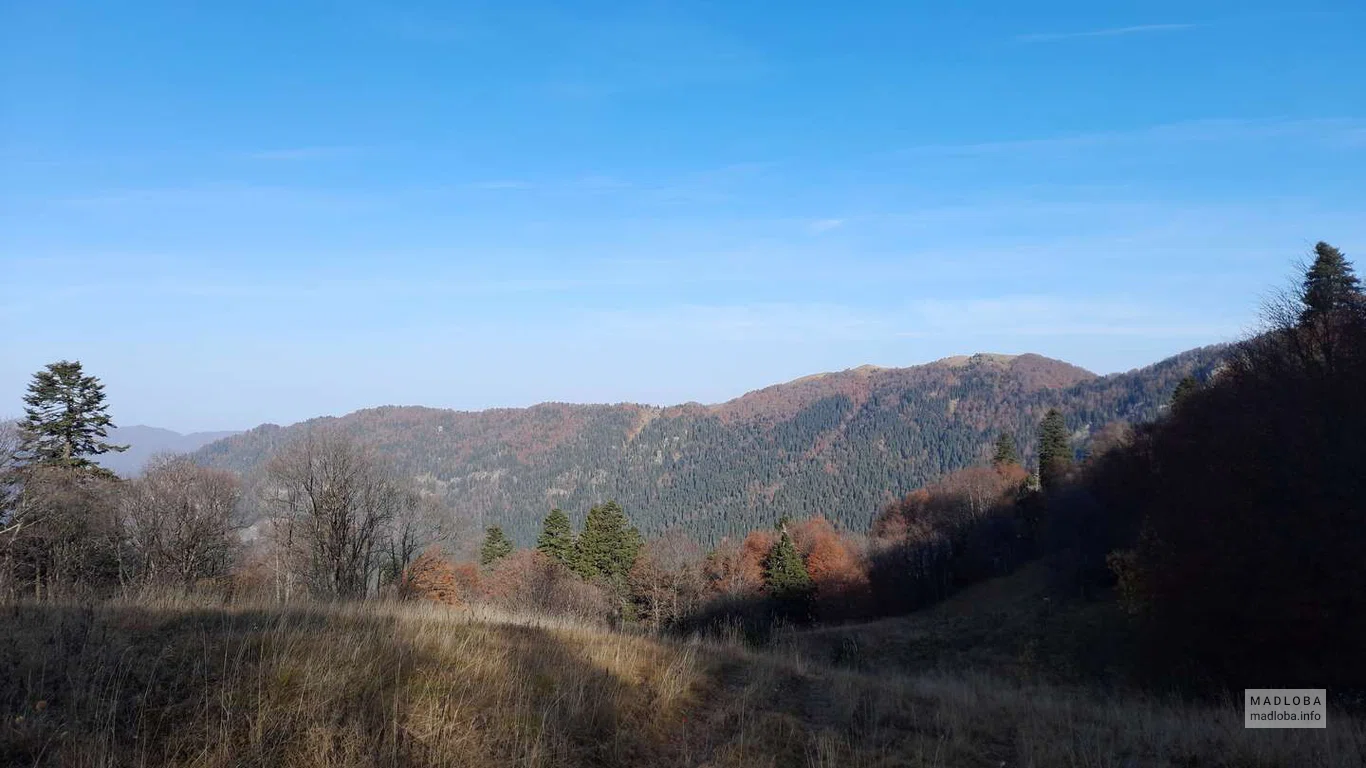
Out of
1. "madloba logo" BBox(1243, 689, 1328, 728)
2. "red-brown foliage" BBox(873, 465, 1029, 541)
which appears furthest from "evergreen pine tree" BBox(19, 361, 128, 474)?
"red-brown foliage" BBox(873, 465, 1029, 541)

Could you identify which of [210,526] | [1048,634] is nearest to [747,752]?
[1048,634]

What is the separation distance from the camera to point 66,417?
29.5 meters

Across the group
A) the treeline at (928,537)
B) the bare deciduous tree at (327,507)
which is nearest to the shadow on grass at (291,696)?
the treeline at (928,537)

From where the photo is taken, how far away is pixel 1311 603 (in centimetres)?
1441

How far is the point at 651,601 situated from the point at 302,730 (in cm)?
4900

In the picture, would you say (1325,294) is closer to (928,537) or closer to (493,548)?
(928,537)

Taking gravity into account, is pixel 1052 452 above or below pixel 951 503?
above

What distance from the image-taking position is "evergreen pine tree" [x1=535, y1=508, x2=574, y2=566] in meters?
54.2

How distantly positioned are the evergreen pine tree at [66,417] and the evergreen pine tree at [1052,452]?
64854 millimetres

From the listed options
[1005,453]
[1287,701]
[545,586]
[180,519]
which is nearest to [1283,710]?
[1287,701]

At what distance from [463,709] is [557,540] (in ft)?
170

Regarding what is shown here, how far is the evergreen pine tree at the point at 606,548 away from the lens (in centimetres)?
5475

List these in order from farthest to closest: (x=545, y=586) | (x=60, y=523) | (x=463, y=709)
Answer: (x=545, y=586) < (x=60, y=523) < (x=463, y=709)

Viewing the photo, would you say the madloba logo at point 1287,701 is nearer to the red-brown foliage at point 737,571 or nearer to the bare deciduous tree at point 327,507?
the bare deciduous tree at point 327,507
